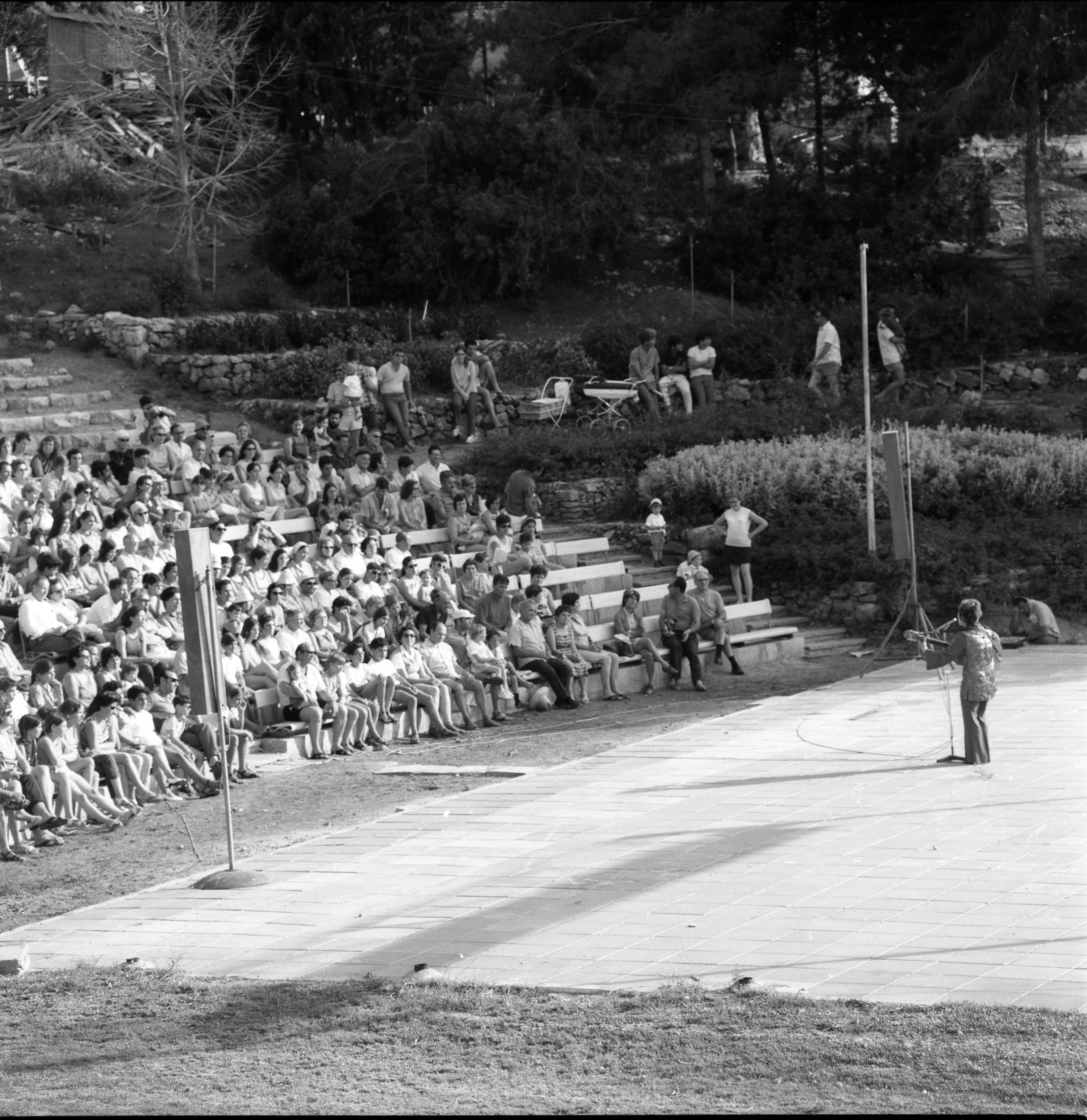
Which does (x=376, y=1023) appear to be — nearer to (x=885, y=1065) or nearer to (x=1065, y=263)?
(x=885, y=1065)

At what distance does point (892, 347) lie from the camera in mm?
26812

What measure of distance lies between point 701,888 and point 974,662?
352 cm

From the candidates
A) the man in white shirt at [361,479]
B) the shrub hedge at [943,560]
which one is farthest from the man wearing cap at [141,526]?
the shrub hedge at [943,560]

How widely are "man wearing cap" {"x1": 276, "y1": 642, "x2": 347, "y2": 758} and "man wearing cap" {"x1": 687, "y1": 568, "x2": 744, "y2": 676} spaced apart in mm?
4733

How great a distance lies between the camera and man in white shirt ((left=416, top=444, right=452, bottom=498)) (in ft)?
70.0

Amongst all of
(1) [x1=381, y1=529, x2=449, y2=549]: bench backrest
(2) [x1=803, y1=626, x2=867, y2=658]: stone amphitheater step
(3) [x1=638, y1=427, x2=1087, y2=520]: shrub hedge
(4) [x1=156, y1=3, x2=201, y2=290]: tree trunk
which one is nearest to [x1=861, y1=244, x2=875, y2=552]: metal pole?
(3) [x1=638, y1=427, x2=1087, y2=520]: shrub hedge

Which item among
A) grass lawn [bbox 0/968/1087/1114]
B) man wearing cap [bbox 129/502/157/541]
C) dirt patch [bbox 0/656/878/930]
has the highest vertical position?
man wearing cap [bbox 129/502/157/541]

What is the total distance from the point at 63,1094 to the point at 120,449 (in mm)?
13920

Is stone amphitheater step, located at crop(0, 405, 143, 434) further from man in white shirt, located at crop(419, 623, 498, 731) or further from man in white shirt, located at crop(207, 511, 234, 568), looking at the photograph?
man in white shirt, located at crop(419, 623, 498, 731)

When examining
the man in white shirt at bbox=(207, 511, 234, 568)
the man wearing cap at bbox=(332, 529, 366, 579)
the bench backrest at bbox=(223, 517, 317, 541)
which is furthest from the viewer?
the bench backrest at bbox=(223, 517, 317, 541)

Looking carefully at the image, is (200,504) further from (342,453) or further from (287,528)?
(342,453)

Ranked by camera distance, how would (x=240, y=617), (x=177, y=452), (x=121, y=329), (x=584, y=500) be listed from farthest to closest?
(x=121, y=329)
(x=584, y=500)
(x=177, y=452)
(x=240, y=617)

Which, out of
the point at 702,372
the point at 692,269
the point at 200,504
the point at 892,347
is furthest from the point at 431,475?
the point at 692,269

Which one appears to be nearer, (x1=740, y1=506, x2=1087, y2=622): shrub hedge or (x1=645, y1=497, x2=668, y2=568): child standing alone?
(x1=740, y1=506, x2=1087, y2=622): shrub hedge
